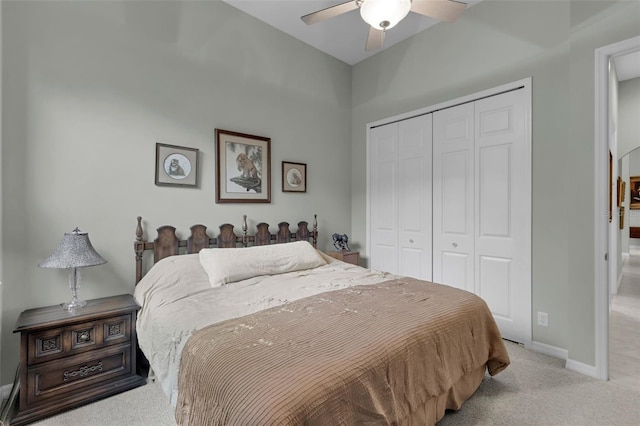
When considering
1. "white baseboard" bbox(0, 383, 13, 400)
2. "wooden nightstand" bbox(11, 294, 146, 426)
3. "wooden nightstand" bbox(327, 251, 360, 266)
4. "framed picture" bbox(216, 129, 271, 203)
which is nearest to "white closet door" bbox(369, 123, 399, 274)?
"wooden nightstand" bbox(327, 251, 360, 266)

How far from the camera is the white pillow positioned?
2383 millimetres

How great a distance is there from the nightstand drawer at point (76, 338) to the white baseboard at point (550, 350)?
3343 mm

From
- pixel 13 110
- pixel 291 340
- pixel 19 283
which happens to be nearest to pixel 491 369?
pixel 291 340

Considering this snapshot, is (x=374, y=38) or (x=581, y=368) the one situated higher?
(x=374, y=38)

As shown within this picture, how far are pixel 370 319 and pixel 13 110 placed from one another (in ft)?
8.89

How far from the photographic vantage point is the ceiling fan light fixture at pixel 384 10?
1850mm

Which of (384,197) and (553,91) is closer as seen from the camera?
(553,91)

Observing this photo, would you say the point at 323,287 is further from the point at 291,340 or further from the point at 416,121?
the point at 416,121

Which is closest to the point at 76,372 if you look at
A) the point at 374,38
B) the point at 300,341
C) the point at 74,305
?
the point at 74,305

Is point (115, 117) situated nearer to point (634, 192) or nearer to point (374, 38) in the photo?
point (374, 38)

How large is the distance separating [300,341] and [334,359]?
0.19 metres

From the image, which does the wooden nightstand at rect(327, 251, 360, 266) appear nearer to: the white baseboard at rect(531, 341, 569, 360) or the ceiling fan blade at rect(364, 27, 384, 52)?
the white baseboard at rect(531, 341, 569, 360)

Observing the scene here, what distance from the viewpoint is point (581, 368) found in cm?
229

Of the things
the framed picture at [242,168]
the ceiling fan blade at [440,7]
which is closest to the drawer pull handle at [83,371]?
the framed picture at [242,168]
